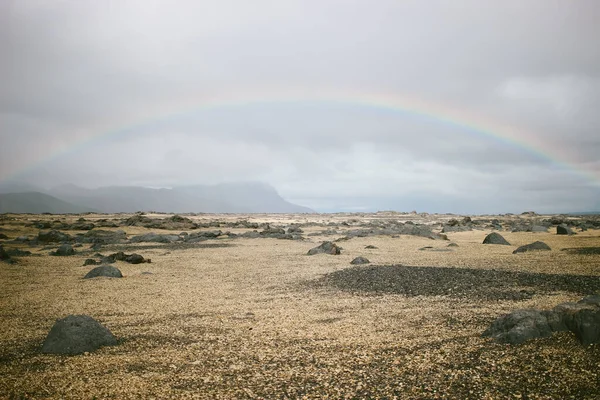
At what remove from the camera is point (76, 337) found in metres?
9.74

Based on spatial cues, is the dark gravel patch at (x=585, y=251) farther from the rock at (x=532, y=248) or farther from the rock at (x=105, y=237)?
the rock at (x=105, y=237)

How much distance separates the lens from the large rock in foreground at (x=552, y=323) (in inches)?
324

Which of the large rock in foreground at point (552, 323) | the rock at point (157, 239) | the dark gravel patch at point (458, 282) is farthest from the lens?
the rock at point (157, 239)

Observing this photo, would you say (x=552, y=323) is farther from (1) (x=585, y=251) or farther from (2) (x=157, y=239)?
(2) (x=157, y=239)

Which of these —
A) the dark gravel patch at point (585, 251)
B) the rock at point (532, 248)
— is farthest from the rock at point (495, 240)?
the dark gravel patch at point (585, 251)

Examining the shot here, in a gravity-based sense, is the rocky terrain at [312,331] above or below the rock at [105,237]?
above

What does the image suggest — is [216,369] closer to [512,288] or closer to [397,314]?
[397,314]

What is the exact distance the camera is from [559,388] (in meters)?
6.67

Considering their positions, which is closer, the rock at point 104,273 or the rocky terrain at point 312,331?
the rocky terrain at point 312,331

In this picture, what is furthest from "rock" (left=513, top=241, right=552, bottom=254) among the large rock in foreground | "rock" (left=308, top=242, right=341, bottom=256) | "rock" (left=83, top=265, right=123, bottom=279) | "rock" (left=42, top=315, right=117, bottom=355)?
"rock" (left=83, top=265, right=123, bottom=279)

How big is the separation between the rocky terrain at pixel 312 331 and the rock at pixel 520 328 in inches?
1.3

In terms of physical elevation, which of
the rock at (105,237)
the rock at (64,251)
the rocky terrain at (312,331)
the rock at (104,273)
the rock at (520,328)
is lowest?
the rock at (105,237)

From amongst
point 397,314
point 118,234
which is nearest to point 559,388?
point 397,314

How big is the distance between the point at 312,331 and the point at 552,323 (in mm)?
6299
